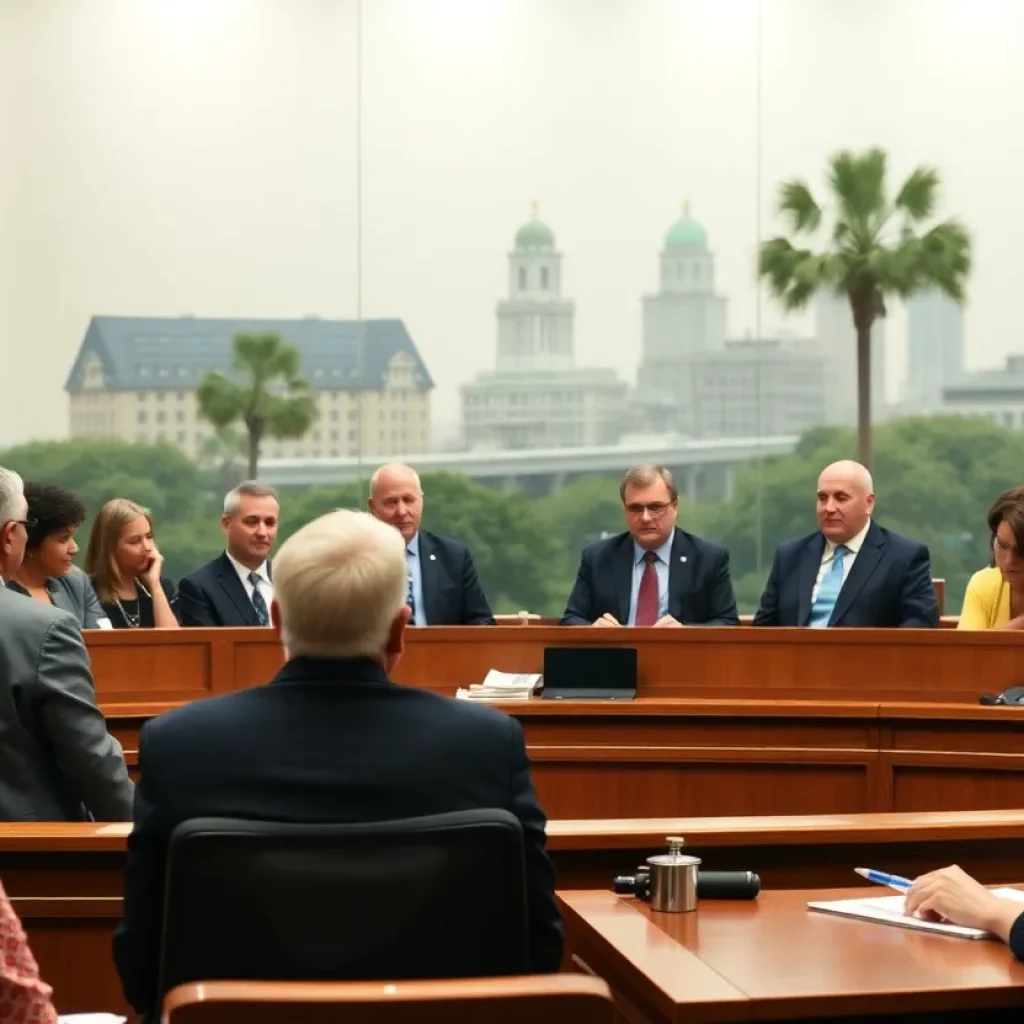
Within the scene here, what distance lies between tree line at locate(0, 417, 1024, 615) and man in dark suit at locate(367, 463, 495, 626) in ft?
21.0

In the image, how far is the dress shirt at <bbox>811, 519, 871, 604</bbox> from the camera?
5.60 metres

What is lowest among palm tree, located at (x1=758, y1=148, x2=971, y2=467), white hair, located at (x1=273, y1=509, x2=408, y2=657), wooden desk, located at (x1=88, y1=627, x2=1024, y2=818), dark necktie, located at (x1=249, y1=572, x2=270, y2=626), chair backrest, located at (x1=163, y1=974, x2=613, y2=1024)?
wooden desk, located at (x1=88, y1=627, x2=1024, y2=818)

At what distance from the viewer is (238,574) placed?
18.8 feet

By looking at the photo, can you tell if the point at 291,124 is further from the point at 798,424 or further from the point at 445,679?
the point at 445,679

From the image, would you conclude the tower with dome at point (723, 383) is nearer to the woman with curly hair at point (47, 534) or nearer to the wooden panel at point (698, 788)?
the wooden panel at point (698, 788)

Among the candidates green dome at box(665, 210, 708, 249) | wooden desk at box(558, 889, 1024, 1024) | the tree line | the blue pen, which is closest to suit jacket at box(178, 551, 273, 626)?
wooden desk at box(558, 889, 1024, 1024)

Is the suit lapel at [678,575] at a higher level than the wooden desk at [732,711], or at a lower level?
higher

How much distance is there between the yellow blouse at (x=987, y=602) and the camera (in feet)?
17.7

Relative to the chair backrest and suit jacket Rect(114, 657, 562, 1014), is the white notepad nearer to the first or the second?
suit jacket Rect(114, 657, 562, 1014)

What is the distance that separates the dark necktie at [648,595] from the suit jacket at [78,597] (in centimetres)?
192

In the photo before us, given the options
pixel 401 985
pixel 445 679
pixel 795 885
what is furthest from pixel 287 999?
pixel 445 679

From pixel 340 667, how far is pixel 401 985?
1.89 feet

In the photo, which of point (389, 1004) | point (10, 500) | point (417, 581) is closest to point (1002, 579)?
point (417, 581)

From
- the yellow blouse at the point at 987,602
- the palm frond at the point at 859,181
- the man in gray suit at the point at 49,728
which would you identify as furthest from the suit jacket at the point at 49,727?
the palm frond at the point at 859,181
